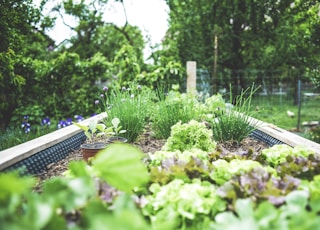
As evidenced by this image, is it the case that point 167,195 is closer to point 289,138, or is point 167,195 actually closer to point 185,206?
point 185,206

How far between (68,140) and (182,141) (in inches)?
39.1

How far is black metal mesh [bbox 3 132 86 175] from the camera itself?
6.58 feet

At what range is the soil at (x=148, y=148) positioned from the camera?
88.6 inches

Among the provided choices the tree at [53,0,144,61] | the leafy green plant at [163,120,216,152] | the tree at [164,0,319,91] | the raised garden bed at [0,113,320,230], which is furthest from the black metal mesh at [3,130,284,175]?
the tree at [164,0,319,91]

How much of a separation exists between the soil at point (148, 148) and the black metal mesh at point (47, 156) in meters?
0.04

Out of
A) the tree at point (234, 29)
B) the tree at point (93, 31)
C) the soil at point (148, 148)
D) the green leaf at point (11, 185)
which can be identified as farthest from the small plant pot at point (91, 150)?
the tree at point (234, 29)

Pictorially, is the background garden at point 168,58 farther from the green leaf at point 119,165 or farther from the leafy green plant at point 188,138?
the green leaf at point 119,165

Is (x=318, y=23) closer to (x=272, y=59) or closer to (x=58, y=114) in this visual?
(x=58, y=114)

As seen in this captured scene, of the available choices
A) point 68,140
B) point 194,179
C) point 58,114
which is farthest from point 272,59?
point 194,179

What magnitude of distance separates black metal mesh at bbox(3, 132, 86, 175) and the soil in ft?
0.13

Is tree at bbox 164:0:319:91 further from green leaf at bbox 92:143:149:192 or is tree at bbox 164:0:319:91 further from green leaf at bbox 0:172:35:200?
green leaf at bbox 0:172:35:200

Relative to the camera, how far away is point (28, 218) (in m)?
0.70

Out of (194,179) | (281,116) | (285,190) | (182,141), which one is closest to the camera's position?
(285,190)

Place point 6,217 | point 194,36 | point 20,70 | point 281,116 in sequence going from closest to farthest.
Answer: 1. point 6,217
2. point 20,70
3. point 281,116
4. point 194,36
